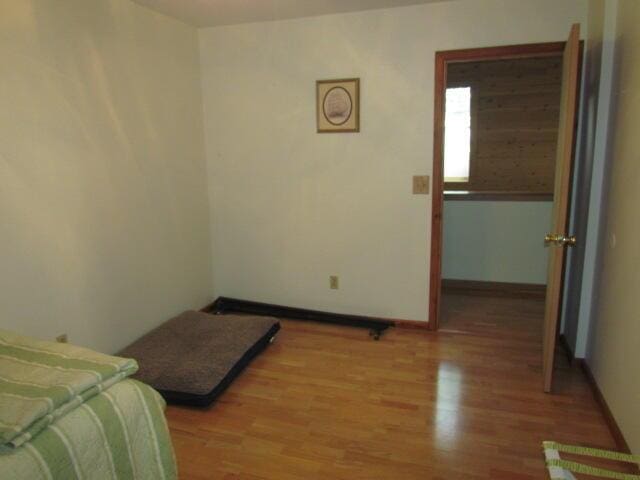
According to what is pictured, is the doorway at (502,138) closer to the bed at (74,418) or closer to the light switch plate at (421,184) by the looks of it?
the light switch plate at (421,184)

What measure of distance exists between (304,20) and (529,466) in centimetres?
304

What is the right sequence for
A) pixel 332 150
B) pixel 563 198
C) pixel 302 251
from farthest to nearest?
pixel 302 251
pixel 332 150
pixel 563 198

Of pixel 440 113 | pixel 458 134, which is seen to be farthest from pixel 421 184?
pixel 458 134

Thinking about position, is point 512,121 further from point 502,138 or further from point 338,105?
point 338,105

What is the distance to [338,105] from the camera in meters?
3.24

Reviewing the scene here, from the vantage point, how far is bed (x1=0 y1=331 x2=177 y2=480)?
114cm

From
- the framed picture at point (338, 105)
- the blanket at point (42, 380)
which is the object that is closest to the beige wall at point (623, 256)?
the framed picture at point (338, 105)

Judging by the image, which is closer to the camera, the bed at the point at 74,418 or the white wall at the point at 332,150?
the bed at the point at 74,418

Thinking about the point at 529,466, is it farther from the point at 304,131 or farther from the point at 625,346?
the point at 304,131

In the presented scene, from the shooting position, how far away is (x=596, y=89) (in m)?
2.56

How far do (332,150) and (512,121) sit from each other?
8.64 ft

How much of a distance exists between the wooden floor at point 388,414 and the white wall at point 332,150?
619mm

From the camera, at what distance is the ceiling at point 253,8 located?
2.85 m

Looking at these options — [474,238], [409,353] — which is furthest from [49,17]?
[474,238]
